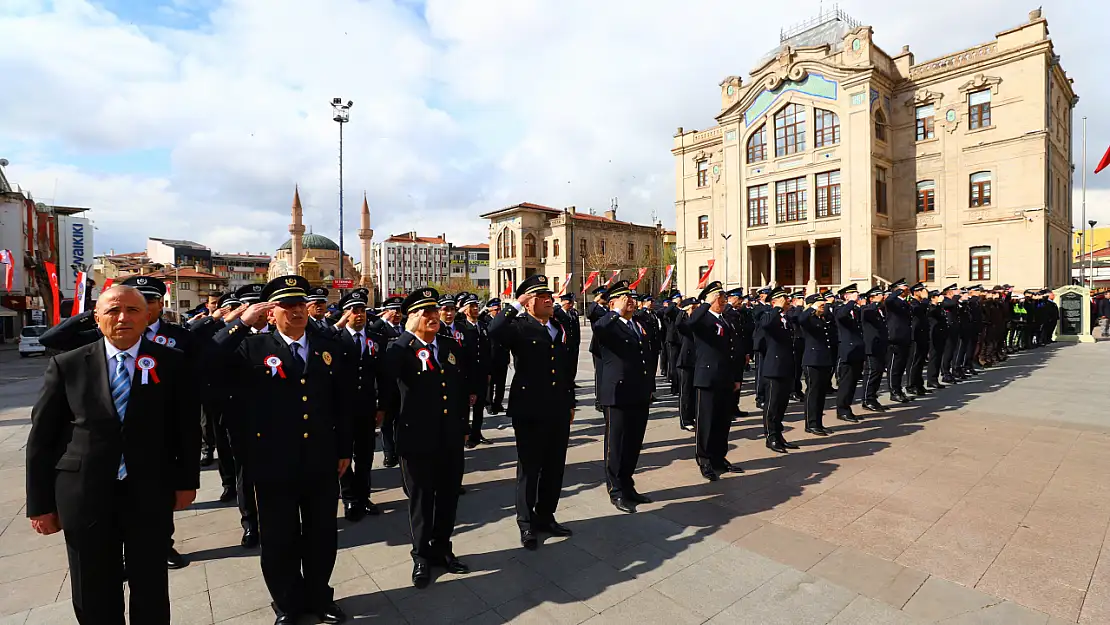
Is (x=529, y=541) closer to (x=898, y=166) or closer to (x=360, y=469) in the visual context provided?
(x=360, y=469)

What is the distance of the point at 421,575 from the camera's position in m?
3.72

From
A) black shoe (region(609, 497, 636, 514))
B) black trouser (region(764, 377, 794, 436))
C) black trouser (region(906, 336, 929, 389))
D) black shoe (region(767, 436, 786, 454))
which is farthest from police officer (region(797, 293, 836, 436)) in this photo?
black trouser (region(906, 336, 929, 389))

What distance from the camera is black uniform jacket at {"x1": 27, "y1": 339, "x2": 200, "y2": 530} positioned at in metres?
2.60

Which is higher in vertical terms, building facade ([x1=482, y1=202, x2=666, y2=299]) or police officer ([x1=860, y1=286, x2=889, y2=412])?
building facade ([x1=482, y1=202, x2=666, y2=299])

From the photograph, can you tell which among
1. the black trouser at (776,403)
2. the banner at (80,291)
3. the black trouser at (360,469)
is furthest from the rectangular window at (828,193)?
the banner at (80,291)

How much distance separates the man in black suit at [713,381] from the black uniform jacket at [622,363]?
0.96 m

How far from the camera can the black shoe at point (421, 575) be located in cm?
371

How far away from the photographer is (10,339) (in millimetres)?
36688

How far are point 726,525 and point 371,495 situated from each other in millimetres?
3497

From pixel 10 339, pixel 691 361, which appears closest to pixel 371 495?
pixel 691 361

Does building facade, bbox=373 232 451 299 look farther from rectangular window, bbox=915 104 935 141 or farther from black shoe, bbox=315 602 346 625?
black shoe, bbox=315 602 346 625

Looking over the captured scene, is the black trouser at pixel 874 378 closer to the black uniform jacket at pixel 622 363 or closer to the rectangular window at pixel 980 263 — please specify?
the black uniform jacket at pixel 622 363

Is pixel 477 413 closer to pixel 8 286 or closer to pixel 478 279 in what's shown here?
pixel 8 286

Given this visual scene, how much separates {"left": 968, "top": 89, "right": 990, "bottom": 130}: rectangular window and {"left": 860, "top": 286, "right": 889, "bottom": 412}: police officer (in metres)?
26.8
